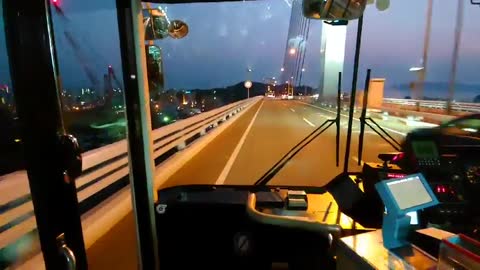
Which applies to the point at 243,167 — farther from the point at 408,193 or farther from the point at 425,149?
the point at 408,193

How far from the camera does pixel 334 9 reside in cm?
233

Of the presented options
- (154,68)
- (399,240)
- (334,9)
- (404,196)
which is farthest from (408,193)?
(154,68)

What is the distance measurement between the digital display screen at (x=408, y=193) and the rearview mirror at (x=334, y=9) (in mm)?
1273

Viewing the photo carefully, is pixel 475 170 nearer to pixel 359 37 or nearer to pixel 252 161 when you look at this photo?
pixel 359 37

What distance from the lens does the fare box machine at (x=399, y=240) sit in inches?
57.3

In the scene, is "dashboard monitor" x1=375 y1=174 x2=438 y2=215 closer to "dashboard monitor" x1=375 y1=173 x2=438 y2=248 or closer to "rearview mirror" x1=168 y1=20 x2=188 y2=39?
"dashboard monitor" x1=375 y1=173 x2=438 y2=248

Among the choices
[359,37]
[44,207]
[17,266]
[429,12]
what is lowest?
[17,266]

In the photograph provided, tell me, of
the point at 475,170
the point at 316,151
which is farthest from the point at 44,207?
the point at 316,151

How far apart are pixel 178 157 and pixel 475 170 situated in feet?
23.3

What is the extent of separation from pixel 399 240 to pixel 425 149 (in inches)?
47.2

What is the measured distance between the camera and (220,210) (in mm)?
2754

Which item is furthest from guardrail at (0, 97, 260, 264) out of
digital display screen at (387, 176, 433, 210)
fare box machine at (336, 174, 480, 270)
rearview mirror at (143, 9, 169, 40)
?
digital display screen at (387, 176, 433, 210)

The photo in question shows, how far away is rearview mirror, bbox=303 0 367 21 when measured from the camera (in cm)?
228

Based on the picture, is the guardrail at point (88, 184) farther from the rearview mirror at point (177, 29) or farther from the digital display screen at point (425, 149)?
the digital display screen at point (425, 149)
